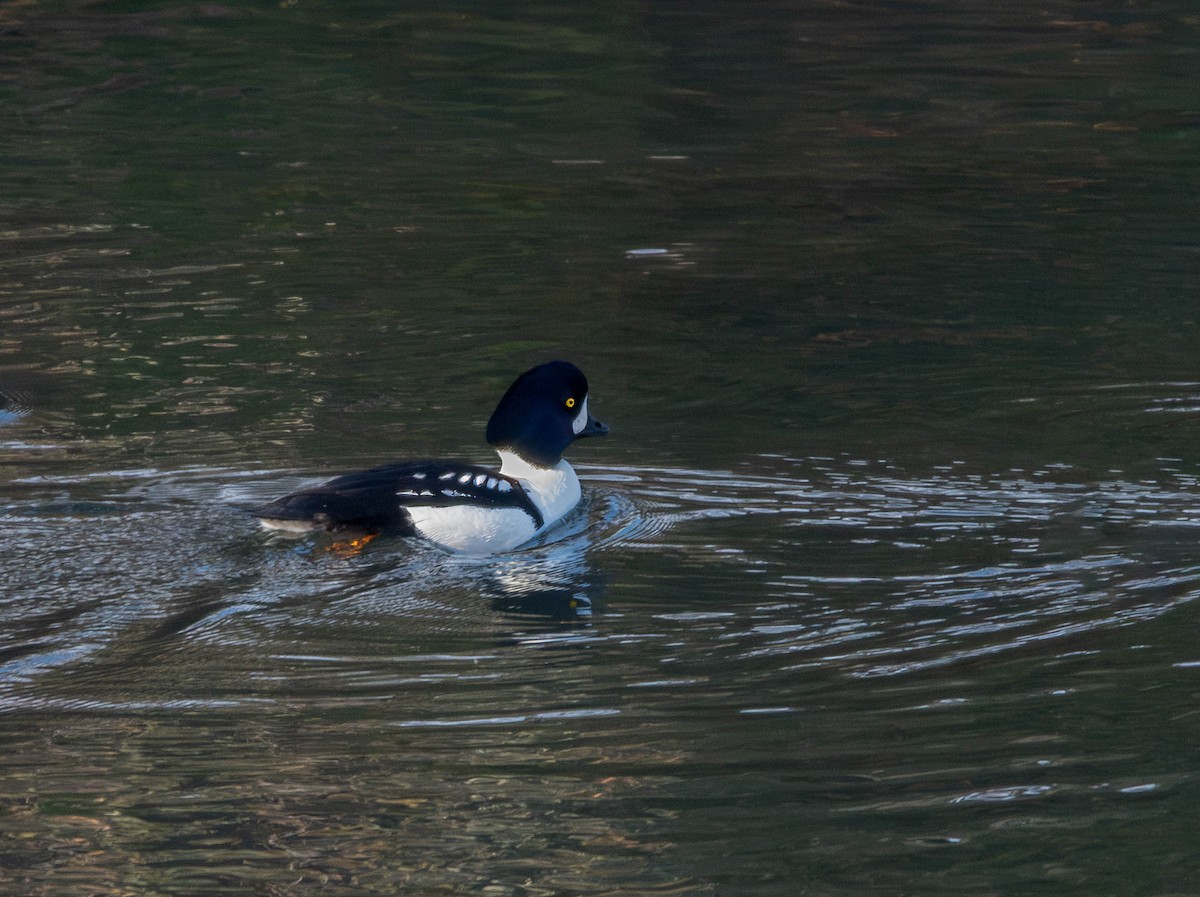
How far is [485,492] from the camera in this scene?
720 cm

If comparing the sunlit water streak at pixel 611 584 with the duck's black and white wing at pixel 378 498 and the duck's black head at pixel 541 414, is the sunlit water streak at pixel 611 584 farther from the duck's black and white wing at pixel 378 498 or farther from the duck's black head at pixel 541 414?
the duck's black head at pixel 541 414

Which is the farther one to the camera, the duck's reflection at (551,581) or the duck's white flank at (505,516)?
the duck's white flank at (505,516)

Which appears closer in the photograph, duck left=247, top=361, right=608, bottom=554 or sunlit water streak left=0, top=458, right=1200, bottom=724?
sunlit water streak left=0, top=458, right=1200, bottom=724

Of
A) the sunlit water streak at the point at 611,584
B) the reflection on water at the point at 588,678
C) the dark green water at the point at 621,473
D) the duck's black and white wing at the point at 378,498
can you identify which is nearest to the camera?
the reflection on water at the point at 588,678

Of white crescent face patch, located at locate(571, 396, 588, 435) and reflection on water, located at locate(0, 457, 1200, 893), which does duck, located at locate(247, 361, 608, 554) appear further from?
reflection on water, located at locate(0, 457, 1200, 893)

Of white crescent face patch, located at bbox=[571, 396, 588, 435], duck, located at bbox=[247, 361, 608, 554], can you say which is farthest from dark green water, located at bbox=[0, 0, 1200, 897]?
white crescent face patch, located at bbox=[571, 396, 588, 435]

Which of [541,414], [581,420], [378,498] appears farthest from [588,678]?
[581,420]

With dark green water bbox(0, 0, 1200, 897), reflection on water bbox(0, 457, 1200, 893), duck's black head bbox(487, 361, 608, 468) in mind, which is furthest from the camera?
duck's black head bbox(487, 361, 608, 468)

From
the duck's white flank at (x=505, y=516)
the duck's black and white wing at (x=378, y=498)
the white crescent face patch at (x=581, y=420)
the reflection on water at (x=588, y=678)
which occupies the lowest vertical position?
the reflection on water at (x=588, y=678)

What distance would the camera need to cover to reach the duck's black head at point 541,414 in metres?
7.66

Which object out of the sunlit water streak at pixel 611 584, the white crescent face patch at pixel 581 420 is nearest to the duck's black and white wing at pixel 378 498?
the sunlit water streak at pixel 611 584

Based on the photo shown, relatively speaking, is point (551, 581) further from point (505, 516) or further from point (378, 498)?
point (378, 498)

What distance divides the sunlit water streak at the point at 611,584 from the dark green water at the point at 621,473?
2 cm

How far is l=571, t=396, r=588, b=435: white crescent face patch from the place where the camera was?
7.82 metres
